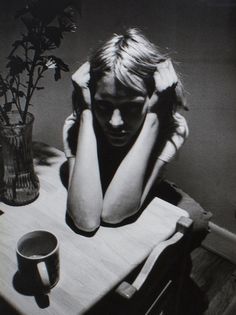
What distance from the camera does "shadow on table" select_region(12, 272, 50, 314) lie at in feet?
2.90

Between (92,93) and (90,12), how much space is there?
0.61m

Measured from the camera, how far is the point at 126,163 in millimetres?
1202

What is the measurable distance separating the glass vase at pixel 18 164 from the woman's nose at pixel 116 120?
0.89ft

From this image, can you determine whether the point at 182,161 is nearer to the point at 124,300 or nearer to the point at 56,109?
the point at 56,109

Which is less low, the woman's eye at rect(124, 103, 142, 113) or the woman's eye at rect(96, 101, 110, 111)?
the woman's eye at rect(124, 103, 142, 113)

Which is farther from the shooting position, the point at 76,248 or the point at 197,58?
the point at 197,58

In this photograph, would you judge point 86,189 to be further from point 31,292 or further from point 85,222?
point 31,292

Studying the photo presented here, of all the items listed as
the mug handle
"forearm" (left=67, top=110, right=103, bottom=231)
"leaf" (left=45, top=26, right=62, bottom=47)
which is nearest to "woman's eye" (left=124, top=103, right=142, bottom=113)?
"forearm" (left=67, top=110, right=103, bottom=231)

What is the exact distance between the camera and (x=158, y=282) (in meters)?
1.06

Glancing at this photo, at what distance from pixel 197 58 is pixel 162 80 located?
1.39 ft

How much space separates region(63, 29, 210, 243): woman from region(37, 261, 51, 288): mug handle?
0.92 feet

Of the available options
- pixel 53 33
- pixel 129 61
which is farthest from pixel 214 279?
pixel 53 33

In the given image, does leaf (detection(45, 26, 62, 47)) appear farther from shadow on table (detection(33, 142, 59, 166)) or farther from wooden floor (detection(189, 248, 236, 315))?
wooden floor (detection(189, 248, 236, 315))

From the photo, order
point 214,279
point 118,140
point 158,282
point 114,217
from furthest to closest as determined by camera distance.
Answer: point 214,279, point 118,140, point 114,217, point 158,282
